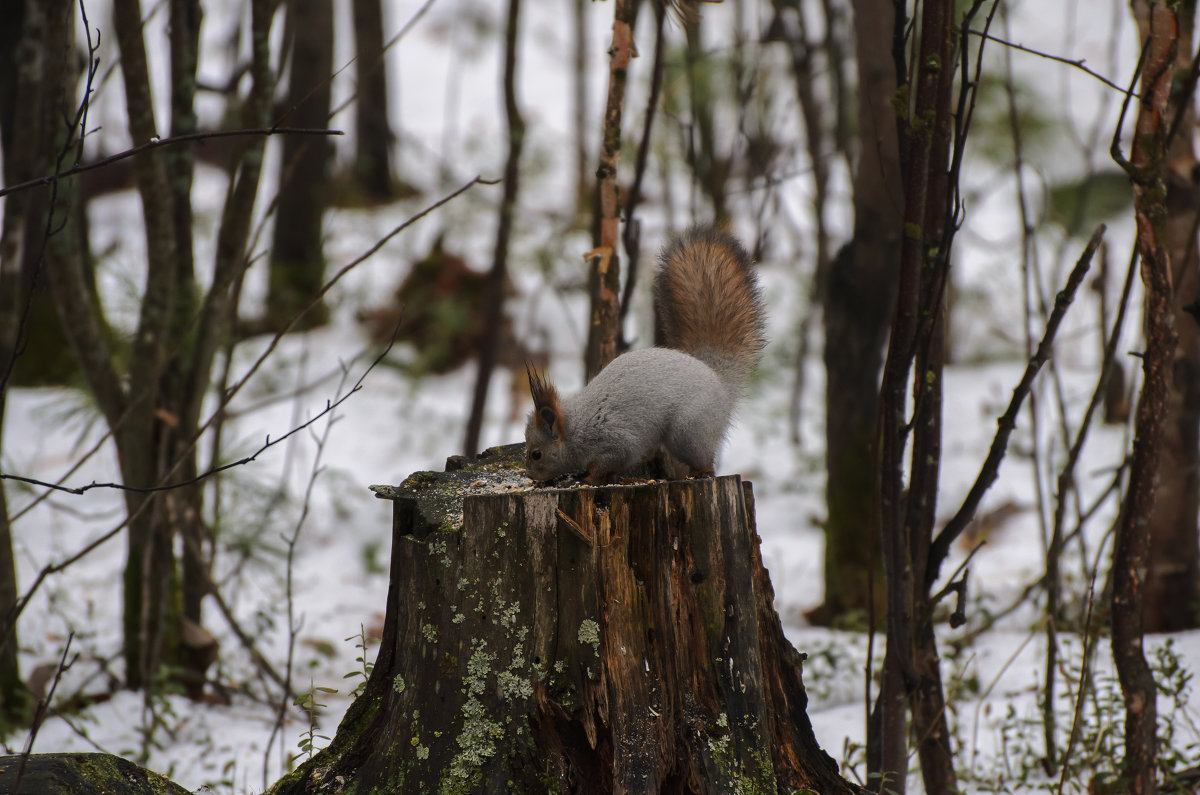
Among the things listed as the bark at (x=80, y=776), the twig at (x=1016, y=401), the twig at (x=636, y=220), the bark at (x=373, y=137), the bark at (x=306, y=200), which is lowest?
the bark at (x=80, y=776)

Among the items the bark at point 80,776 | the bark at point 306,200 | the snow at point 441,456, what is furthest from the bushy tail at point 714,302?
the bark at point 306,200

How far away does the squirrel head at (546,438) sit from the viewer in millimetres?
2365

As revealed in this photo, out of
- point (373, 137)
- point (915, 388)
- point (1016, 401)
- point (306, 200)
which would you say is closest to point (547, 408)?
point (915, 388)

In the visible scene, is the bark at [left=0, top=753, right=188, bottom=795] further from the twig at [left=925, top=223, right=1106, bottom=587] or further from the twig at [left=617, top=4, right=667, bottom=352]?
the twig at [left=617, top=4, right=667, bottom=352]

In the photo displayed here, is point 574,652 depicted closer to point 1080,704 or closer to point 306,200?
point 1080,704

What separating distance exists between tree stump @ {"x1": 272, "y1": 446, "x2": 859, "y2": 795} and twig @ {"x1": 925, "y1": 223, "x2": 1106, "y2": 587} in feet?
1.68

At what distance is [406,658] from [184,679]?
2275mm

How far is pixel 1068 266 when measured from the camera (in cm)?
945

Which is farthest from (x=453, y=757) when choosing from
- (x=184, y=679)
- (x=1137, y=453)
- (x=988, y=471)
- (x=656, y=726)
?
(x=184, y=679)

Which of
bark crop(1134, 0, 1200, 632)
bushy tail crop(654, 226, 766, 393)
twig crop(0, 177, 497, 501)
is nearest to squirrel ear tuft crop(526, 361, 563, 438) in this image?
twig crop(0, 177, 497, 501)

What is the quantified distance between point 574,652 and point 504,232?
377cm

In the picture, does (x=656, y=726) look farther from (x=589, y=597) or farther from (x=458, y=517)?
(x=458, y=517)

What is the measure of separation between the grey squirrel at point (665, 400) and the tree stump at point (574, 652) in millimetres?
394

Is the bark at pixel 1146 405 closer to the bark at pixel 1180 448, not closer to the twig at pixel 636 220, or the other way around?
the bark at pixel 1180 448
